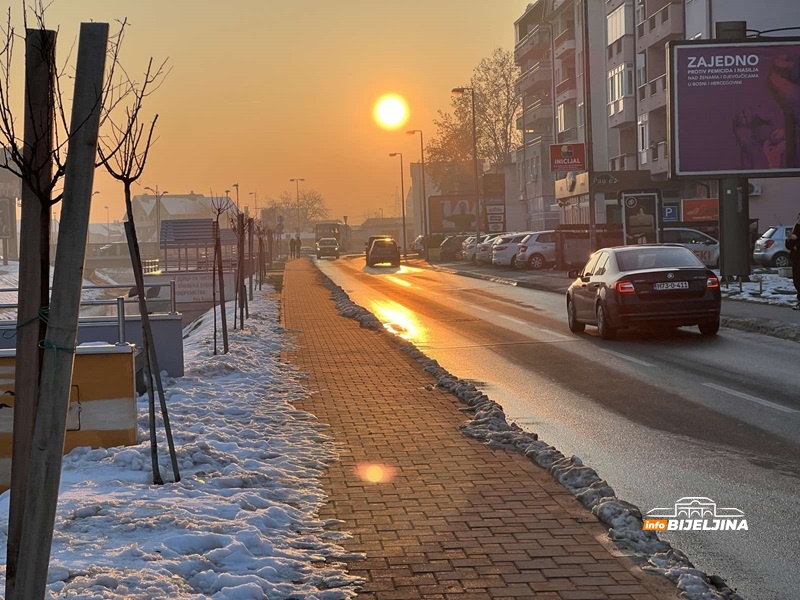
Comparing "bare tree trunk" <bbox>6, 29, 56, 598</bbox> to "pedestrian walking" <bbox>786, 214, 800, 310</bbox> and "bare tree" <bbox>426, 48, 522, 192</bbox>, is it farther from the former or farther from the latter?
"bare tree" <bbox>426, 48, 522, 192</bbox>

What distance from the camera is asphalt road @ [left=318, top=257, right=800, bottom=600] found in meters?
5.95

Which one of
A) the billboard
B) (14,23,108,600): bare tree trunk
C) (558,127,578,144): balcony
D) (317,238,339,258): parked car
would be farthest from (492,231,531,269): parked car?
(317,238,339,258): parked car

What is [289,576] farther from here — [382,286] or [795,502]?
[382,286]

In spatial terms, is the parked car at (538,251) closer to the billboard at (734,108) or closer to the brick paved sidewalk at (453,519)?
the billboard at (734,108)

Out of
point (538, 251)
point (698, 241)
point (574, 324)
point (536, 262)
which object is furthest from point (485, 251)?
point (574, 324)

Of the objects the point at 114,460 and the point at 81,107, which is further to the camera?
the point at 114,460

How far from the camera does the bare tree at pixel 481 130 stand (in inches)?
3661

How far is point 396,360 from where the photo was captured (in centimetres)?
1484

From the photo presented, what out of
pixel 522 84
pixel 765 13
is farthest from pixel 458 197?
pixel 765 13

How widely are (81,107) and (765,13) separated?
151 feet

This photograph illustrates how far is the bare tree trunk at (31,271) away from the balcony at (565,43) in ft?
233

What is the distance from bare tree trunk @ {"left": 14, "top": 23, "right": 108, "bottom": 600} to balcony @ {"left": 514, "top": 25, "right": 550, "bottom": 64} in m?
80.4

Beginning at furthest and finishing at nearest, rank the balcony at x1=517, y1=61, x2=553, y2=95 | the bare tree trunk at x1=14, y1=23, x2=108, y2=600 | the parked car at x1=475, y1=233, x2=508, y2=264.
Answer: the balcony at x1=517, y1=61, x2=553, y2=95 < the parked car at x1=475, y1=233, x2=508, y2=264 < the bare tree trunk at x1=14, y1=23, x2=108, y2=600

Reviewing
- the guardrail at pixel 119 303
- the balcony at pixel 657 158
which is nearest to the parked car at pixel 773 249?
the balcony at pixel 657 158
